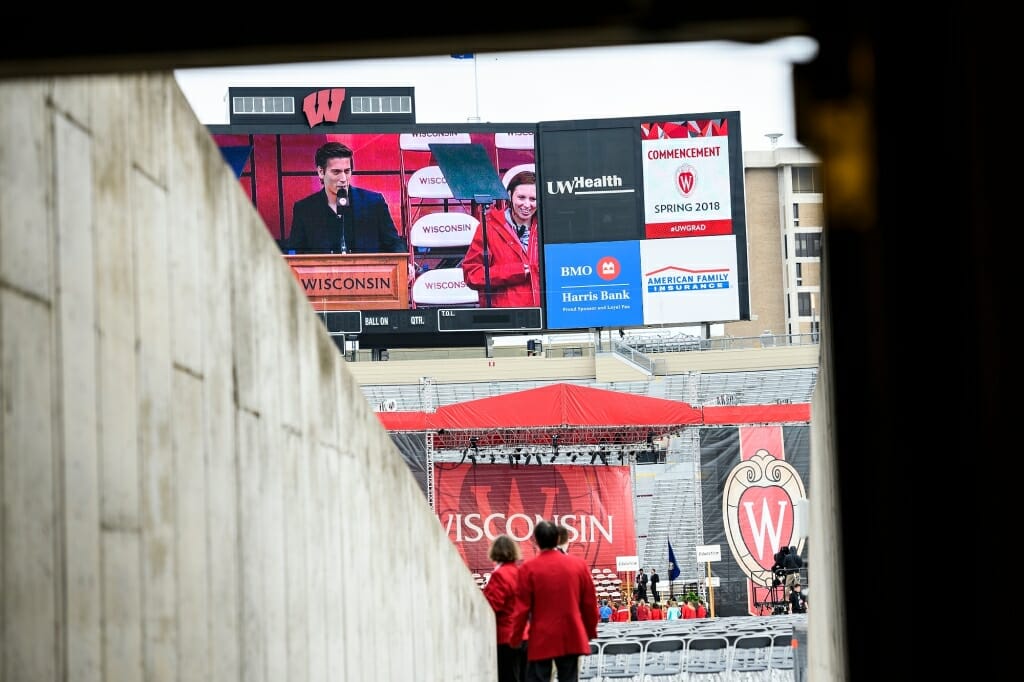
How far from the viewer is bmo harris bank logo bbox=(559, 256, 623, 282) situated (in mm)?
35375

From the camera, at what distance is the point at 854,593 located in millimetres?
1620

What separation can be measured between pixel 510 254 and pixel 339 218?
470cm

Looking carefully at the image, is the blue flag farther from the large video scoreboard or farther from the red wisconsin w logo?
the red wisconsin w logo

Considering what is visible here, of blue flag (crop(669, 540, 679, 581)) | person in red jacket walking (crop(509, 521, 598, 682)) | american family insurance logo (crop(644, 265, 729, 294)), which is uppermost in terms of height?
american family insurance logo (crop(644, 265, 729, 294))

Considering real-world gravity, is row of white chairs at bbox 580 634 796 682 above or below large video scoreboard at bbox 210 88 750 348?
below

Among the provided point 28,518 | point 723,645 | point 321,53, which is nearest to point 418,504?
point 28,518

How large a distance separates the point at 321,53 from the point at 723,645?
14.8 metres

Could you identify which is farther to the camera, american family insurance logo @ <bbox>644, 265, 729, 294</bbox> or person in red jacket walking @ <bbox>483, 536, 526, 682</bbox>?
american family insurance logo @ <bbox>644, 265, 729, 294</bbox>

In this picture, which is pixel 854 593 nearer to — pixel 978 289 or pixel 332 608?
pixel 978 289

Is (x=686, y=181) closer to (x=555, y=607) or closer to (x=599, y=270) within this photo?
(x=599, y=270)

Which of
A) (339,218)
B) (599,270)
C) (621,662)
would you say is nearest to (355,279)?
(339,218)

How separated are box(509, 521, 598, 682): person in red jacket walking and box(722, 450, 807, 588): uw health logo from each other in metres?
23.7

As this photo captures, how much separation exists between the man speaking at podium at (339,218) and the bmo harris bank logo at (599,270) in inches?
173

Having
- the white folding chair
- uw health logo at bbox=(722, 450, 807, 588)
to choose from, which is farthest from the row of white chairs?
uw health logo at bbox=(722, 450, 807, 588)
